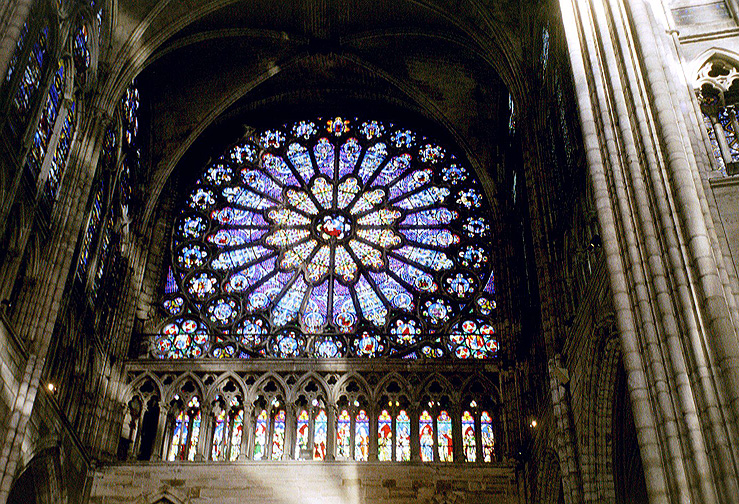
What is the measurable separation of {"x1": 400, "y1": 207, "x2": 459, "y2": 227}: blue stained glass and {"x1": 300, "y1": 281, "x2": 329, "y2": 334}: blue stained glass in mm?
2029

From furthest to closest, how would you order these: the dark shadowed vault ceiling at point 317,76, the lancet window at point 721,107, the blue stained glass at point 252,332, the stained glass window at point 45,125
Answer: the dark shadowed vault ceiling at point 317,76 → the blue stained glass at point 252,332 → the stained glass window at point 45,125 → the lancet window at point 721,107

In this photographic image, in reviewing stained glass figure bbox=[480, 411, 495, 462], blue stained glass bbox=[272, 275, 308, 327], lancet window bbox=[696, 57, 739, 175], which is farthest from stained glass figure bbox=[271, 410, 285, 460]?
lancet window bbox=[696, 57, 739, 175]

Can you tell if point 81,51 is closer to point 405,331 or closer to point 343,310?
point 343,310

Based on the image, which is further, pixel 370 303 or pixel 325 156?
pixel 325 156

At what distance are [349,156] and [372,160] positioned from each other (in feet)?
1.50

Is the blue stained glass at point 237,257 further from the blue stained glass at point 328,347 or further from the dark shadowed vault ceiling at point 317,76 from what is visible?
the blue stained glass at point 328,347

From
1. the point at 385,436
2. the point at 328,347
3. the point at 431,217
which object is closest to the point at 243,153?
the point at 431,217

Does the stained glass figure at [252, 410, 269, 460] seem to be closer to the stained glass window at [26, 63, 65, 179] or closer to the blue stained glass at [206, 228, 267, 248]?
the blue stained glass at [206, 228, 267, 248]

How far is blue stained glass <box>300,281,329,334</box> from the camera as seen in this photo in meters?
15.4

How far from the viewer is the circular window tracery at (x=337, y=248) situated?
50.1 feet

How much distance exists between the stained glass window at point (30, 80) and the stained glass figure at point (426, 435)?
6945 mm

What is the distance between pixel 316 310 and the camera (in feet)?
51.4

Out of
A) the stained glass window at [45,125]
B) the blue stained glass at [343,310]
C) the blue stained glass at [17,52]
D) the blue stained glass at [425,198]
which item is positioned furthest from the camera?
the blue stained glass at [425,198]

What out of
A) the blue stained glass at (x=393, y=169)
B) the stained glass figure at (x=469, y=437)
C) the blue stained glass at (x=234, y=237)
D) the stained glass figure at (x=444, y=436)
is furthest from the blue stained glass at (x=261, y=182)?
the stained glass figure at (x=469, y=437)
